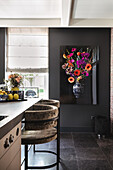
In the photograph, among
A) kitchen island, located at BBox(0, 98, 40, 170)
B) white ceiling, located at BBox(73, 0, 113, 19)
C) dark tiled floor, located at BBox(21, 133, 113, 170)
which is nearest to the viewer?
kitchen island, located at BBox(0, 98, 40, 170)

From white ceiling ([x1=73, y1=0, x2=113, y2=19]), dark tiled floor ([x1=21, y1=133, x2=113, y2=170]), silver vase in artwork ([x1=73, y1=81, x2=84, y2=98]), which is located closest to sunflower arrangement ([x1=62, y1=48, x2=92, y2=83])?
silver vase in artwork ([x1=73, y1=81, x2=84, y2=98])

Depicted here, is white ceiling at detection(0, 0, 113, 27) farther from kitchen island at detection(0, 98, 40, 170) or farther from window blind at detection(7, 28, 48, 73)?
kitchen island at detection(0, 98, 40, 170)

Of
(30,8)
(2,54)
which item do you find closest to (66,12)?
(30,8)

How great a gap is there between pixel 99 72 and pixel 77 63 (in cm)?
60

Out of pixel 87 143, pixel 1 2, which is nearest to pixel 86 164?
pixel 87 143

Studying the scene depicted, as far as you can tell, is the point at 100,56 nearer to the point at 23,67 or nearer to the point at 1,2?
the point at 23,67

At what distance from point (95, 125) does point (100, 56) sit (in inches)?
66.9

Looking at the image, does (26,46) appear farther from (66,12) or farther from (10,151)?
(10,151)

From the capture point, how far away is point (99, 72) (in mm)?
4367

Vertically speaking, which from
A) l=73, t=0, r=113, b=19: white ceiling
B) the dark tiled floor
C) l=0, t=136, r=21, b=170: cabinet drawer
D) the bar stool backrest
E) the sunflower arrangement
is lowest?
the dark tiled floor

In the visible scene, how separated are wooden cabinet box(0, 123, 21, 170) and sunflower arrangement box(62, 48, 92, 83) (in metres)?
2.99

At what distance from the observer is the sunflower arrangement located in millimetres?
4355

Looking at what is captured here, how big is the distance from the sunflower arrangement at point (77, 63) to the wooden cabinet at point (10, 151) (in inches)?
118

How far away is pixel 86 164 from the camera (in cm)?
266
